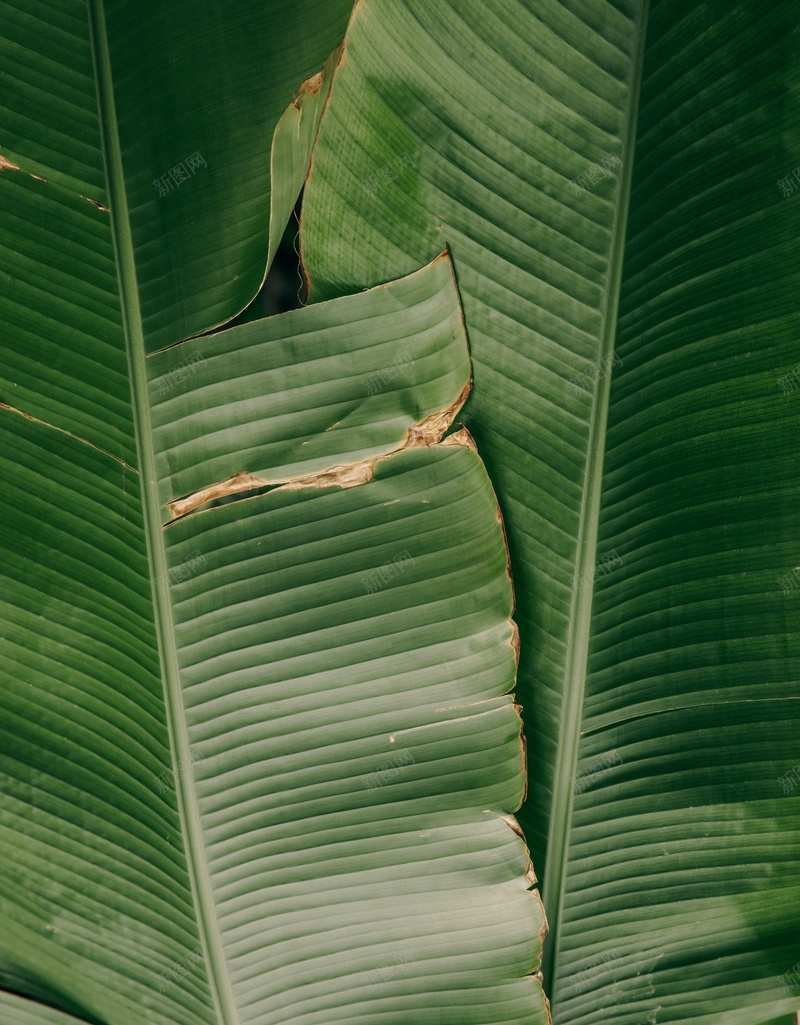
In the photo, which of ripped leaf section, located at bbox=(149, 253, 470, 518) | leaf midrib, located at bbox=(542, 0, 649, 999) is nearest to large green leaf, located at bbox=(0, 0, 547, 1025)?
ripped leaf section, located at bbox=(149, 253, 470, 518)

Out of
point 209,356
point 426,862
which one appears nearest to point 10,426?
point 209,356

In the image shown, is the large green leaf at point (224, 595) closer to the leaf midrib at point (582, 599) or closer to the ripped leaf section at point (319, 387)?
the ripped leaf section at point (319, 387)

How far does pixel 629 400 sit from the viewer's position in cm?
99

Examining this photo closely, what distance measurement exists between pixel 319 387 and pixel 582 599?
1.78 ft

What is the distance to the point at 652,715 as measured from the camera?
42.9 inches

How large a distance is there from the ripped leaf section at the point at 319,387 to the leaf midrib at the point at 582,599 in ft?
0.72

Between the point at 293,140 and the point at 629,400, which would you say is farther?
the point at 629,400

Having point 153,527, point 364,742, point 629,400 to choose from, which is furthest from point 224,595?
point 629,400

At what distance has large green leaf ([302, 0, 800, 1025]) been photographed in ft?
2.80

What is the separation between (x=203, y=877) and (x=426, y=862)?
377 millimetres

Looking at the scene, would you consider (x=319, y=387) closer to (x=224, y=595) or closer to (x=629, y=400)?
(x=224, y=595)

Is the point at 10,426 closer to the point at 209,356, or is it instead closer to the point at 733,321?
the point at 209,356

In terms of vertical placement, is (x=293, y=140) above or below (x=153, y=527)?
above

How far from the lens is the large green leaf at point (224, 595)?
87 cm
